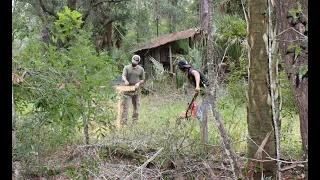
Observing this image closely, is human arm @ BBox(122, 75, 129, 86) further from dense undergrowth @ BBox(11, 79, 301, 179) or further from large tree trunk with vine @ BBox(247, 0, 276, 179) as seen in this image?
large tree trunk with vine @ BBox(247, 0, 276, 179)

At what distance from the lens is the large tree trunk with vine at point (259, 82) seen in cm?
410

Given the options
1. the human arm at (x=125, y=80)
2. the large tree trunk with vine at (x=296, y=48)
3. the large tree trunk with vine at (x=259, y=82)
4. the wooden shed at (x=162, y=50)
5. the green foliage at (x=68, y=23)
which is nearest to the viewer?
the large tree trunk with vine at (x=296, y=48)

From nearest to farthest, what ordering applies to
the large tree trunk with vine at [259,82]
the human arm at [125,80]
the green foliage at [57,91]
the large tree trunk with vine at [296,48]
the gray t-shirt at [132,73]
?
the large tree trunk with vine at [296,48], the large tree trunk with vine at [259,82], the green foliage at [57,91], the human arm at [125,80], the gray t-shirt at [132,73]

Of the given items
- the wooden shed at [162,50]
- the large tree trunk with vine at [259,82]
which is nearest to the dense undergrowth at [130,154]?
the large tree trunk with vine at [259,82]

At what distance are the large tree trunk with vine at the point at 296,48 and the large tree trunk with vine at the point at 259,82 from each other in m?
0.70

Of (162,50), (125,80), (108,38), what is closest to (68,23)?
(125,80)

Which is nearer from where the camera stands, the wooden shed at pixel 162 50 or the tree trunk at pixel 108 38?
the wooden shed at pixel 162 50

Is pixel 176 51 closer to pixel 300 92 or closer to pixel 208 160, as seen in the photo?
pixel 208 160

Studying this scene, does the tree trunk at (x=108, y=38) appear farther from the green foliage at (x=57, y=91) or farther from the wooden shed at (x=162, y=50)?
the green foliage at (x=57, y=91)

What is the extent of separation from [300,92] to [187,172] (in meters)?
1.79

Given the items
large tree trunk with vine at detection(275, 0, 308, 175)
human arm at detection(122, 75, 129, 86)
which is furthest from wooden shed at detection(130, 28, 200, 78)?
large tree trunk with vine at detection(275, 0, 308, 175)

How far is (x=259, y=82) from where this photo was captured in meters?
4.11

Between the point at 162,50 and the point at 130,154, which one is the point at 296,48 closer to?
the point at 130,154

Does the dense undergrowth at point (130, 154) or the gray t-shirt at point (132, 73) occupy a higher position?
the gray t-shirt at point (132, 73)
